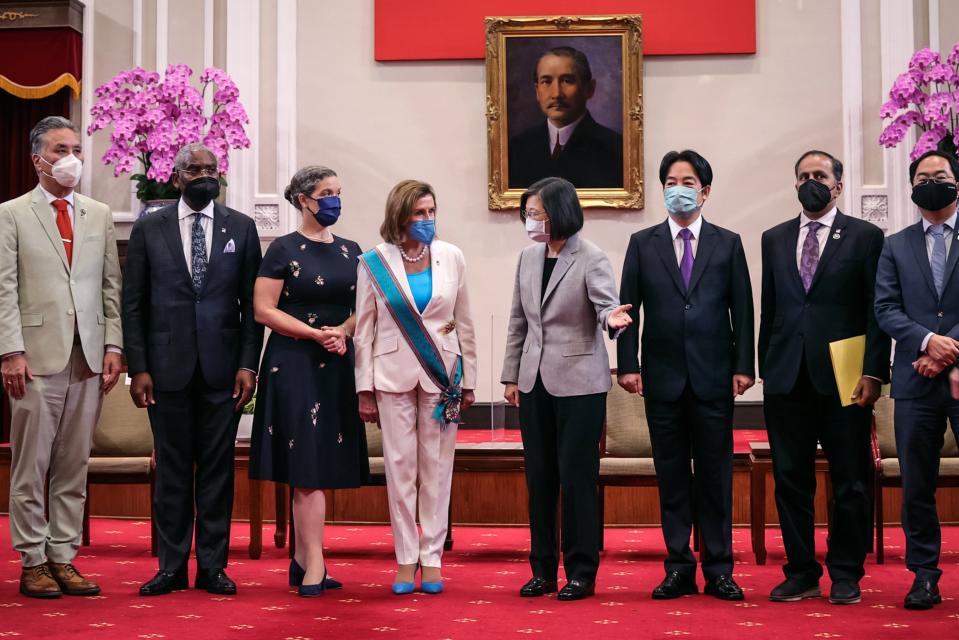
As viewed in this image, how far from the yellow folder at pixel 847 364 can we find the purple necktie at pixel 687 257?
1.76 feet

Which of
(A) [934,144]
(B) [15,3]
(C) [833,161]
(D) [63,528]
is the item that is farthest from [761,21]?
(D) [63,528]

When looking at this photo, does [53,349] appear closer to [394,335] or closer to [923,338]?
[394,335]

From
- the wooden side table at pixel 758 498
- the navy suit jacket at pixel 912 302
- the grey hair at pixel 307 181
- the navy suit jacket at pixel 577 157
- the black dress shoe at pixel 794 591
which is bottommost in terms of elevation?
the black dress shoe at pixel 794 591

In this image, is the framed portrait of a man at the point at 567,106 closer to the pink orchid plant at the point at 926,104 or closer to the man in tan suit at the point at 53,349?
the pink orchid plant at the point at 926,104

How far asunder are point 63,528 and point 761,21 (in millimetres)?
5229

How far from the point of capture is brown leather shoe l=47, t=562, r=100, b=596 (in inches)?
159

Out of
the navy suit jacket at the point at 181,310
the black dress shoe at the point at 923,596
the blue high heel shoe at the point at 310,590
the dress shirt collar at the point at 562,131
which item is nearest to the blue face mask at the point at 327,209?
the navy suit jacket at the point at 181,310

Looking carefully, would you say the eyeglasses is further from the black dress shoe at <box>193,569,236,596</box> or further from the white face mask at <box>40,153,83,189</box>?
the black dress shoe at <box>193,569,236,596</box>

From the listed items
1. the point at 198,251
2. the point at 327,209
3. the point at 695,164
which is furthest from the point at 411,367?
the point at 695,164

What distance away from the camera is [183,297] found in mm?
4113

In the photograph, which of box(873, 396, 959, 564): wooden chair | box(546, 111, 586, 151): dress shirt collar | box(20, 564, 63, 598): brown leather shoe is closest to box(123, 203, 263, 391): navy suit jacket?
box(20, 564, 63, 598): brown leather shoe

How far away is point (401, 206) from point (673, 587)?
1.63m

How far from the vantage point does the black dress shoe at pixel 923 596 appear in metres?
3.71

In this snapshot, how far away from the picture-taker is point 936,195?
3869mm
